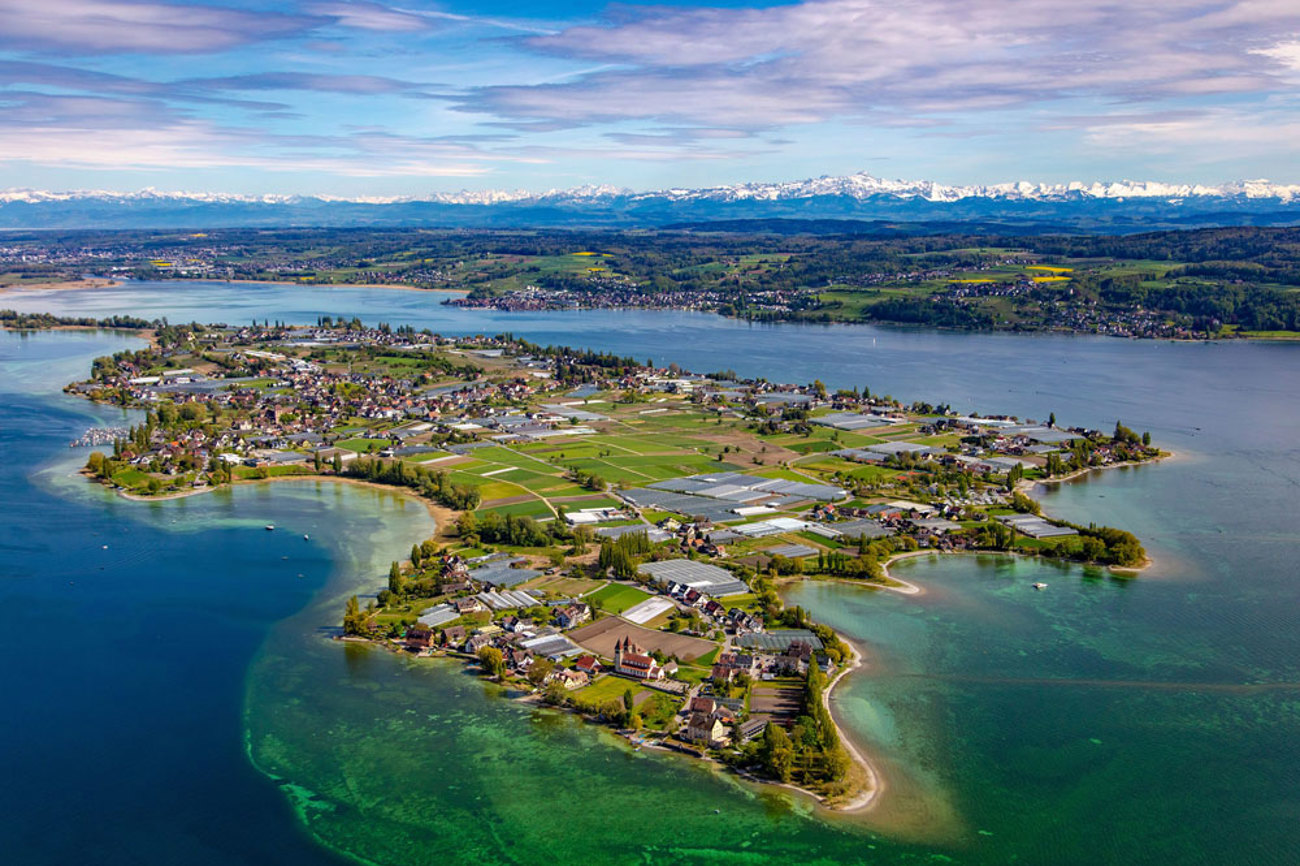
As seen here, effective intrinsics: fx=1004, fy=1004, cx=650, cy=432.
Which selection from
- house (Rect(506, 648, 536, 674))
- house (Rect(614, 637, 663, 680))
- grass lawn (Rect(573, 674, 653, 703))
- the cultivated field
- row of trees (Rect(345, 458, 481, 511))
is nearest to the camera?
grass lawn (Rect(573, 674, 653, 703))

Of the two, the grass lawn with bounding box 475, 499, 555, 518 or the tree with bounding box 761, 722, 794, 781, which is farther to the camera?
the grass lawn with bounding box 475, 499, 555, 518

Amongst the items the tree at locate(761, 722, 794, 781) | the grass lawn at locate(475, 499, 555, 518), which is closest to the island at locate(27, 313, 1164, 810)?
the tree at locate(761, 722, 794, 781)

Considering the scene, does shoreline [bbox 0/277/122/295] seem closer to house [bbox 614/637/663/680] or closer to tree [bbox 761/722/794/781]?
house [bbox 614/637/663/680]

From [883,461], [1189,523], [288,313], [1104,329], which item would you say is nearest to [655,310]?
[288,313]

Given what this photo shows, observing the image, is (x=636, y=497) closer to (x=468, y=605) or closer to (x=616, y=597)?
(x=616, y=597)

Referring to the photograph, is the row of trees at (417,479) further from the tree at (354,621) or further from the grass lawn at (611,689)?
the grass lawn at (611,689)

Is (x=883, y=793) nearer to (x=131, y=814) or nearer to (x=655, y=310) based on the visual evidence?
(x=131, y=814)

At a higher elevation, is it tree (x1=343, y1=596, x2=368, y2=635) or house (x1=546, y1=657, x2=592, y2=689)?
tree (x1=343, y1=596, x2=368, y2=635)

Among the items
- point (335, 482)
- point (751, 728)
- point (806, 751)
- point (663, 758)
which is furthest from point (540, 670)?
point (335, 482)
